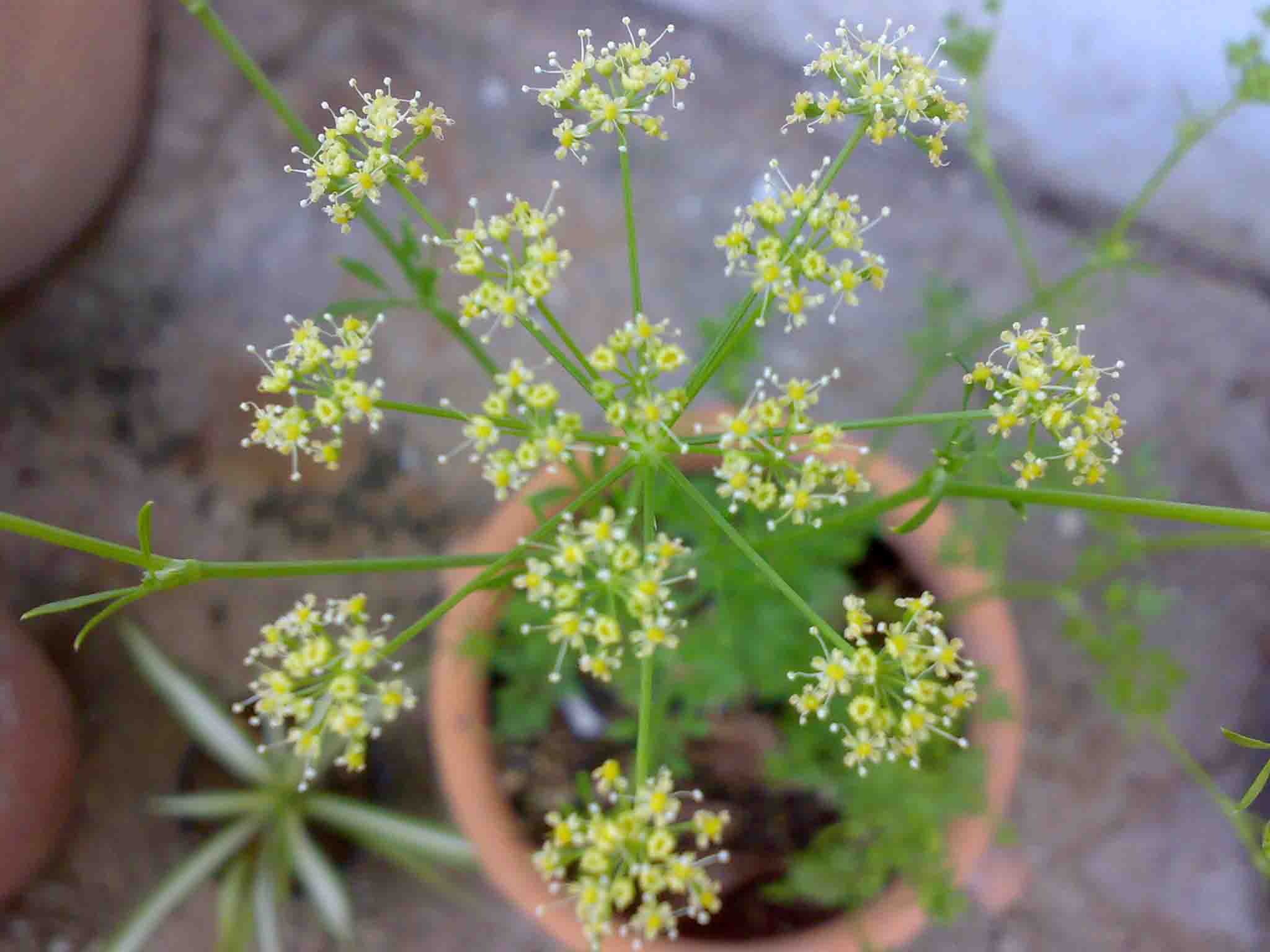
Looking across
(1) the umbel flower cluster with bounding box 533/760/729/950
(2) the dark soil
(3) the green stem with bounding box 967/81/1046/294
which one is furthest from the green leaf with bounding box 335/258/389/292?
(3) the green stem with bounding box 967/81/1046/294

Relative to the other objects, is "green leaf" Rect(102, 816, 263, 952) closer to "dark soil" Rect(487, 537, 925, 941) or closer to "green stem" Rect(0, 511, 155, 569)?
"dark soil" Rect(487, 537, 925, 941)

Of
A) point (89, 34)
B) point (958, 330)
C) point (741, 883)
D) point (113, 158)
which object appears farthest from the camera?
point (113, 158)

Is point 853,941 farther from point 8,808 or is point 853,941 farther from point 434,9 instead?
point 434,9

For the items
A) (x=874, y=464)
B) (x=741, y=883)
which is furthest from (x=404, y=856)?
(x=874, y=464)

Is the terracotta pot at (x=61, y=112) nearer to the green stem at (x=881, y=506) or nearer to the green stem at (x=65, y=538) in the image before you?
the green stem at (x=65, y=538)

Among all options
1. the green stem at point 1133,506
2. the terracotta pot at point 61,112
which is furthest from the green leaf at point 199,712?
the green stem at point 1133,506

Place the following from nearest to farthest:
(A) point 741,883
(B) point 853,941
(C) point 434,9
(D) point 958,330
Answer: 1. (B) point 853,941
2. (A) point 741,883
3. (D) point 958,330
4. (C) point 434,9

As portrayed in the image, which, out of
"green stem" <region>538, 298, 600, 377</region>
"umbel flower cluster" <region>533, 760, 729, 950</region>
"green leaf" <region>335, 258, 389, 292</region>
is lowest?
"umbel flower cluster" <region>533, 760, 729, 950</region>
